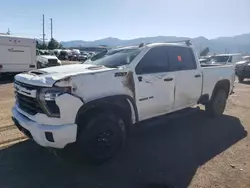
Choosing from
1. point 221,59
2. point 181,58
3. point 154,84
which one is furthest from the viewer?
point 221,59

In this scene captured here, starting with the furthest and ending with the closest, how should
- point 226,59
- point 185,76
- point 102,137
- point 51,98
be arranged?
point 226,59 < point 185,76 < point 102,137 < point 51,98

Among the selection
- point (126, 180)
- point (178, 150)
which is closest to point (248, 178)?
point (178, 150)

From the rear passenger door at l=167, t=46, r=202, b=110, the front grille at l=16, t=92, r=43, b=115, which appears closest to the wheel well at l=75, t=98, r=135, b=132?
the front grille at l=16, t=92, r=43, b=115

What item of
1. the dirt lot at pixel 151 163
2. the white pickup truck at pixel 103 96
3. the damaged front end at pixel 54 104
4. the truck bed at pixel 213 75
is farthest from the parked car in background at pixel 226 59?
the damaged front end at pixel 54 104

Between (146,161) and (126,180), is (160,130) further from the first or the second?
(126,180)

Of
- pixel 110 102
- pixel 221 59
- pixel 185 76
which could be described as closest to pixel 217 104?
pixel 185 76

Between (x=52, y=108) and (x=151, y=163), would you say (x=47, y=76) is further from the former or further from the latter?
(x=151, y=163)

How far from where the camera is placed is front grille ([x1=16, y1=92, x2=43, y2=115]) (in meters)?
3.98

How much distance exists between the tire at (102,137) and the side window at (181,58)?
185 centimetres

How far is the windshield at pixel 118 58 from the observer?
494cm

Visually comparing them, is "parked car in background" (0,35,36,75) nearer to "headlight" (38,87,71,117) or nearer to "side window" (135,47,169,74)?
"side window" (135,47,169,74)

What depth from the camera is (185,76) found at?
5836 mm

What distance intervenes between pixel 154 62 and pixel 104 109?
150cm

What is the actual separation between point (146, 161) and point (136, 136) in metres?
1.30
